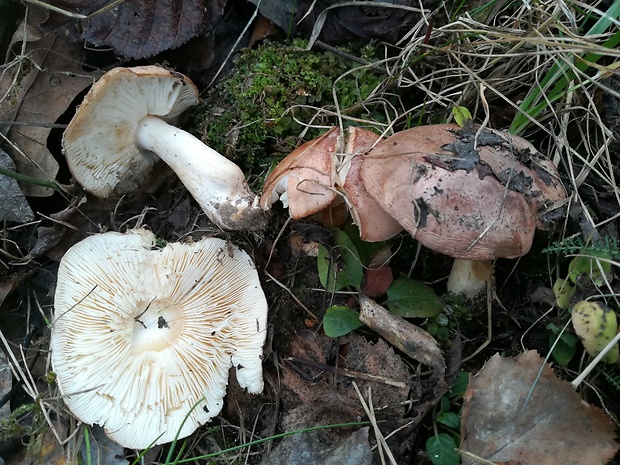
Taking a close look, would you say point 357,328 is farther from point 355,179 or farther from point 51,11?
point 51,11

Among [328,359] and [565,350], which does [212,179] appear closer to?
[328,359]

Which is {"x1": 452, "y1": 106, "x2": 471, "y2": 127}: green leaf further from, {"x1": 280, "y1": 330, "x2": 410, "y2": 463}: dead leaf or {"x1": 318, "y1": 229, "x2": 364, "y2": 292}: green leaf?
{"x1": 280, "y1": 330, "x2": 410, "y2": 463}: dead leaf

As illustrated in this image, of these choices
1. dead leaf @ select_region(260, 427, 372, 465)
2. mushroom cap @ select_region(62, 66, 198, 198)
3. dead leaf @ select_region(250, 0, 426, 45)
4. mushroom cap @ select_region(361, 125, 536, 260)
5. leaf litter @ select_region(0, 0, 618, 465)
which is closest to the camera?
mushroom cap @ select_region(361, 125, 536, 260)

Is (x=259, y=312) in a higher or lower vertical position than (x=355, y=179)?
lower

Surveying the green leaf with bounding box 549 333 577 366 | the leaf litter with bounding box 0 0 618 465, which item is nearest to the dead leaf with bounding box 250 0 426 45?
the leaf litter with bounding box 0 0 618 465

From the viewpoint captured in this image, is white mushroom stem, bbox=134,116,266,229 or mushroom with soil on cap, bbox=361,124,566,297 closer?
mushroom with soil on cap, bbox=361,124,566,297

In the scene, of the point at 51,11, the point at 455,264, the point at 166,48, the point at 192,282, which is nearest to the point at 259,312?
the point at 192,282

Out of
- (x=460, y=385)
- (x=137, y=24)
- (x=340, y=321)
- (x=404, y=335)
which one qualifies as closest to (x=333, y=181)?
(x=340, y=321)
